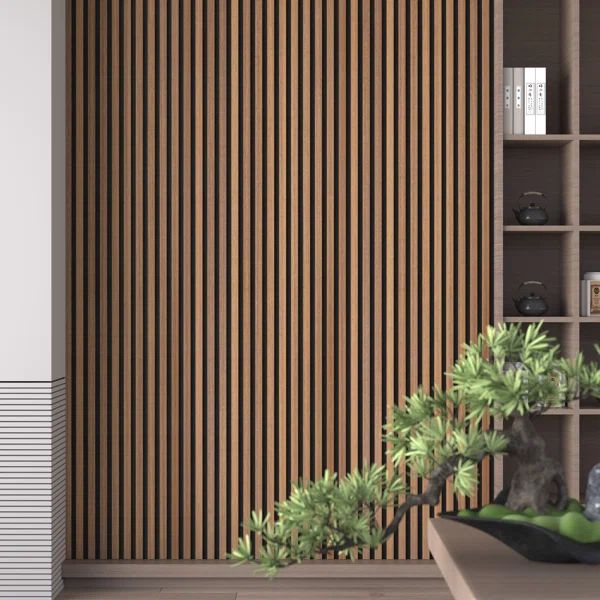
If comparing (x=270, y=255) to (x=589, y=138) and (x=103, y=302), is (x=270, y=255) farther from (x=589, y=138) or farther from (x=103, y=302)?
(x=589, y=138)

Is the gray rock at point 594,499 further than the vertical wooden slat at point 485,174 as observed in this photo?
No

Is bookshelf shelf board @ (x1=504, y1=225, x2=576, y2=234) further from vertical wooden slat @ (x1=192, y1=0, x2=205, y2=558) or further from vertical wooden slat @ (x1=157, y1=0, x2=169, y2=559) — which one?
vertical wooden slat @ (x1=157, y1=0, x2=169, y2=559)

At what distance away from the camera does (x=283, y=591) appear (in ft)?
12.7

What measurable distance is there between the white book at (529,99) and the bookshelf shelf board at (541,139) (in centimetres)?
5

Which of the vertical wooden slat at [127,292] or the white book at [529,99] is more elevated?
the white book at [529,99]

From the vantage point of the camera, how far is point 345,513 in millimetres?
1346

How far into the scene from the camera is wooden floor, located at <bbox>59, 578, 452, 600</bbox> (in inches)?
149

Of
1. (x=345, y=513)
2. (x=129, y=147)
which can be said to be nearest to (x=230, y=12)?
(x=129, y=147)

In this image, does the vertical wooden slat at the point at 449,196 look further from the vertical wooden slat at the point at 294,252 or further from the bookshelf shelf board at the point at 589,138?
the vertical wooden slat at the point at 294,252

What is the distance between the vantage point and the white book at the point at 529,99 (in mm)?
3926

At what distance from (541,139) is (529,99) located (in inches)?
8.1

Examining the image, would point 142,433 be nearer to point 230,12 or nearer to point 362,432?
point 362,432

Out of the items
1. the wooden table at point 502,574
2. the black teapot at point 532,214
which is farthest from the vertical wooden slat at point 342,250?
the wooden table at point 502,574

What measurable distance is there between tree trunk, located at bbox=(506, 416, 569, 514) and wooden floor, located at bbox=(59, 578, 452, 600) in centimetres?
240
